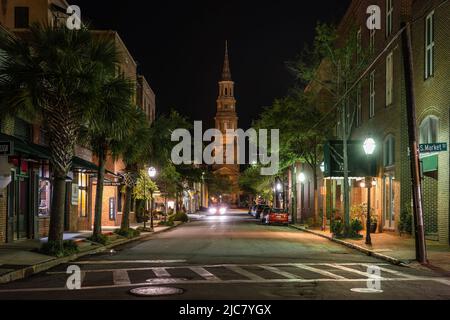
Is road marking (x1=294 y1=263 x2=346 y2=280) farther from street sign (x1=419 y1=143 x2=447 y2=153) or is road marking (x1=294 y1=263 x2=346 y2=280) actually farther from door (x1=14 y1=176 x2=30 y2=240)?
door (x1=14 y1=176 x2=30 y2=240)

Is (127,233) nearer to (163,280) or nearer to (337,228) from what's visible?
(337,228)

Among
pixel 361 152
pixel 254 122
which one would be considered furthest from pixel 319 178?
pixel 361 152

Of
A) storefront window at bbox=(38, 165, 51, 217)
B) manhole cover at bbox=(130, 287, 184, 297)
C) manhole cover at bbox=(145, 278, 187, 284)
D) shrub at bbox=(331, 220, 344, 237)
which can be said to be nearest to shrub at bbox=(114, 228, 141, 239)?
storefront window at bbox=(38, 165, 51, 217)

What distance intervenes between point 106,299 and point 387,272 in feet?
27.0

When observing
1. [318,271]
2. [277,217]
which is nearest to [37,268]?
[318,271]

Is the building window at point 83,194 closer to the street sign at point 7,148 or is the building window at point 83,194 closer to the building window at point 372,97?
the building window at point 372,97

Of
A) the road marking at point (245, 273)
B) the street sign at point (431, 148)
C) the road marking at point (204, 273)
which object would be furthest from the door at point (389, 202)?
the road marking at point (204, 273)

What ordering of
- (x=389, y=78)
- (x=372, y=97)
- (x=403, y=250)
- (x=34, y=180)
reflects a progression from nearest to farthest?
(x=403, y=250)
(x=34, y=180)
(x=389, y=78)
(x=372, y=97)

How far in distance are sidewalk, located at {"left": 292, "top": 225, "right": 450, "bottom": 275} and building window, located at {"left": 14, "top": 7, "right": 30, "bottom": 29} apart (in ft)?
69.6

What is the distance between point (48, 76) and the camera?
771 inches

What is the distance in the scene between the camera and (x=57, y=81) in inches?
771

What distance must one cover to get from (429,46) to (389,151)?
880 cm

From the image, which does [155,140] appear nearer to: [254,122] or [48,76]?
[48,76]

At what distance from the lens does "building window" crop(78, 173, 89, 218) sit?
38050 millimetres
